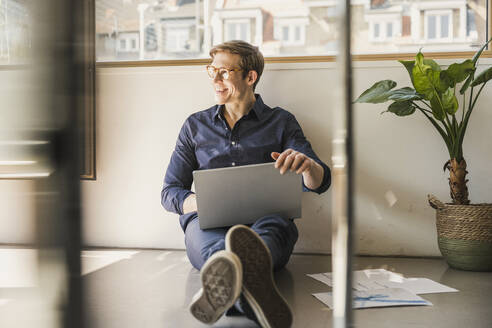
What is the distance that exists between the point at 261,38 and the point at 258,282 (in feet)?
5.15

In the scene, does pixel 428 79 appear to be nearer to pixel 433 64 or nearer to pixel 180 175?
pixel 433 64

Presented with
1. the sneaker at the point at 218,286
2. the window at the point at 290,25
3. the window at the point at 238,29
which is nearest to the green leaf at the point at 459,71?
the window at the point at 290,25

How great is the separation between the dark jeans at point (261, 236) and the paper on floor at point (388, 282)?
0.86 ft

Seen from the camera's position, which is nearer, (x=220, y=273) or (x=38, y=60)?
(x=38, y=60)

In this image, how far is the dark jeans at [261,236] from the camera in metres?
1.64

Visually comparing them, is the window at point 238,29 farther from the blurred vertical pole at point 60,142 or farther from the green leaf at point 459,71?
the blurred vertical pole at point 60,142

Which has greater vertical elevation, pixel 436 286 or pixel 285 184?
pixel 285 184

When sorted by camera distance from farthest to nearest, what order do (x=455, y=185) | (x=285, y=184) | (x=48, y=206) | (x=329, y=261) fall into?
(x=329, y=261) → (x=455, y=185) → (x=285, y=184) → (x=48, y=206)

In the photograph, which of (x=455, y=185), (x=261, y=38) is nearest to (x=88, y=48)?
(x=455, y=185)

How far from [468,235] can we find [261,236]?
93 cm

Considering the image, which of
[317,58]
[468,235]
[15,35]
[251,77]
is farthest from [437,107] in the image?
[15,35]

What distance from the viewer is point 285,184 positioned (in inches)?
69.6

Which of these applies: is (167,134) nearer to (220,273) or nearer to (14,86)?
(220,273)

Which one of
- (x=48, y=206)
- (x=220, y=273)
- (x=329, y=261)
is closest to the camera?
(x=48, y=206)
